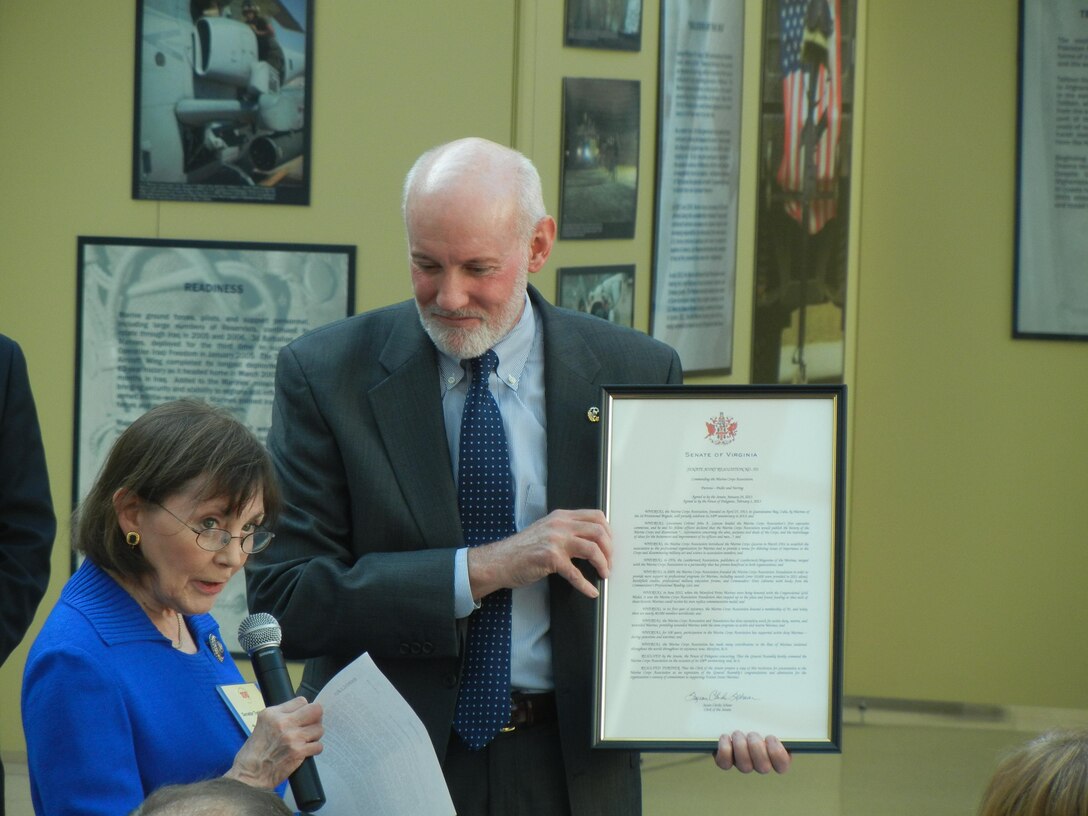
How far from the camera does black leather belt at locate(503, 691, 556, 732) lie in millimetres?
2666

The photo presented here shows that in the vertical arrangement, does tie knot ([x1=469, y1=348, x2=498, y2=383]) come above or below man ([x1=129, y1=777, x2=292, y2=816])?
above

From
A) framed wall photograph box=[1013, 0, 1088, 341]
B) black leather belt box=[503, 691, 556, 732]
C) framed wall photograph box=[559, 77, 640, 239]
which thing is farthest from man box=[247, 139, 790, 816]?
framed wall photograph box=[1013, 0, 1088, 341]

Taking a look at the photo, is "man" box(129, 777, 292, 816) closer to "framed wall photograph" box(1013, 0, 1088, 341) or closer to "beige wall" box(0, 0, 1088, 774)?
"beige wall" box(0, 0, 1088, 774)

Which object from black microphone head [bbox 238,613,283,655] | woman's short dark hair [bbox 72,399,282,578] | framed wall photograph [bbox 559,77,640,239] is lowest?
black microphone head [bbox 238,613,283,655]

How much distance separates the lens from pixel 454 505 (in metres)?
2.69

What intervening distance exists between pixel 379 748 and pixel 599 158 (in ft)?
12.1

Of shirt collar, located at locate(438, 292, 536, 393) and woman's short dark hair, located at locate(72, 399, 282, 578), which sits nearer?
woman's short dark hair, located at locate(72, 399, 282, 578)

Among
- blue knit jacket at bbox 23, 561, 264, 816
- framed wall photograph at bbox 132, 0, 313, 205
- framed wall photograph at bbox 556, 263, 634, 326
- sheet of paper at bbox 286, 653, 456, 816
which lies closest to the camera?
blue knit jacket at bbox 23, 561, 264, 816

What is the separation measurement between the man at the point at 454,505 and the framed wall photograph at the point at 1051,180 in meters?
4.80

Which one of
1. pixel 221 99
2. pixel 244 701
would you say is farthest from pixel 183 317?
pixel 244 701

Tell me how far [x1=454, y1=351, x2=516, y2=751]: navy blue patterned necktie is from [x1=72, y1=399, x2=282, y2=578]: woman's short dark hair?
513 millimetres

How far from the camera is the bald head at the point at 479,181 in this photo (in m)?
2.65

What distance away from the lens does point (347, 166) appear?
5.27 meters

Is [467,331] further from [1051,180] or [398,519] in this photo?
[1051,180]
